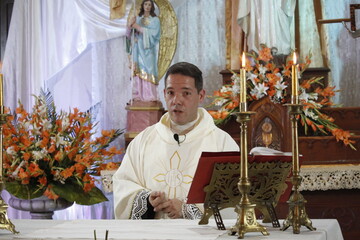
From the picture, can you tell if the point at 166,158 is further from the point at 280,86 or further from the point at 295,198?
the point at 280,86

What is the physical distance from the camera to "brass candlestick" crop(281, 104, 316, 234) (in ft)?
9.66

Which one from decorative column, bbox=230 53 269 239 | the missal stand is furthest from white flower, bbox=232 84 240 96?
decorative column, bbox=230 53 269 239

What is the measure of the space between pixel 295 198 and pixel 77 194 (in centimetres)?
229

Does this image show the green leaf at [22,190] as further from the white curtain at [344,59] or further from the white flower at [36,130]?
the white curtain at [344,59]

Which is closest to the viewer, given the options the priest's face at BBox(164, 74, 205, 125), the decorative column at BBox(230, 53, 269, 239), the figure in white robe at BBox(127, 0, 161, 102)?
the decorative column at BBox(230, 53, 269, 239)

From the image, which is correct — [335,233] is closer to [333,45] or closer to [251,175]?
[251,175]

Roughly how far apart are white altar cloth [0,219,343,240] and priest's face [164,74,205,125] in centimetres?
92

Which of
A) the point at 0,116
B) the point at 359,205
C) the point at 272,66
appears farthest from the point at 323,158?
the point at 0,116

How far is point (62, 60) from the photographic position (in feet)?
26.1

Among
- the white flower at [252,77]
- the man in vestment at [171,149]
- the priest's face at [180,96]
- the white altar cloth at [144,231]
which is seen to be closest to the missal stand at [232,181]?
the white altar cloth at [144,231]

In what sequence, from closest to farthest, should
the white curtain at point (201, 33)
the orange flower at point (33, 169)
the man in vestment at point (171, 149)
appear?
1. the man in vestment at point (171, 149)
2. the orange flower at point (33, 169)
3. the white curtain at point (201, 33)

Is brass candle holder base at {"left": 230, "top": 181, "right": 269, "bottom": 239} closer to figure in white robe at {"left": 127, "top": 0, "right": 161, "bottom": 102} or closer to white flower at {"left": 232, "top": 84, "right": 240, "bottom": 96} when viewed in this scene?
white flower at {"left": 232, "top": 84, "right": 240, "bottom": 96}

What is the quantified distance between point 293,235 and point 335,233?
403 millimetres

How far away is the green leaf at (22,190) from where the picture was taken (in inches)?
194
